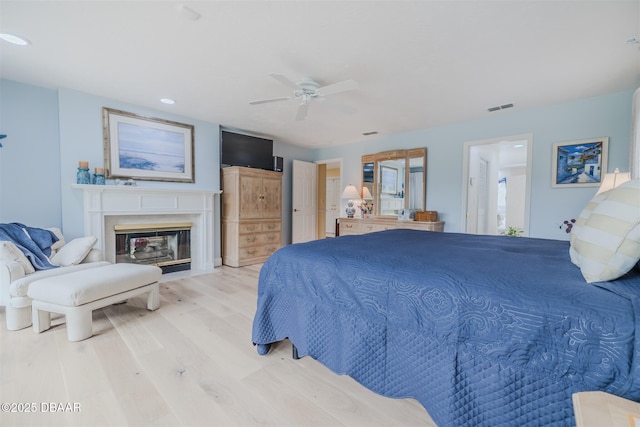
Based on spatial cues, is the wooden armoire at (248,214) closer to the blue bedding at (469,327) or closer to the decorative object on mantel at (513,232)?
the blue bedding at (469,327)

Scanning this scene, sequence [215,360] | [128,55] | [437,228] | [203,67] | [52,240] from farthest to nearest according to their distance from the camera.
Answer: [437,228]
[52,240]
[203,67]
[128,55]
[215,360]

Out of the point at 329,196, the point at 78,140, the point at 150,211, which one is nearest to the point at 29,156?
the point at 78,140

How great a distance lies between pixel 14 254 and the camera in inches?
86.6

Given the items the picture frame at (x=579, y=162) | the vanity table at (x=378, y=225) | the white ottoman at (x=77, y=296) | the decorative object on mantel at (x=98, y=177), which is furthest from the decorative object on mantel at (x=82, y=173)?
the picture frame at (x=579, y=162)

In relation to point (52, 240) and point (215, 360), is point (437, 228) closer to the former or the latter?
point (215, 360)

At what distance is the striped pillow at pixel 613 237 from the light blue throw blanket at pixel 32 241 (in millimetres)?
3873

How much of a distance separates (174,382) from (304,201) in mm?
4545

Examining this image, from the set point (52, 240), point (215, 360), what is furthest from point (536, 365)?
point (52, 240)

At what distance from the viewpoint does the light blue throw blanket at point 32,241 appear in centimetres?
238

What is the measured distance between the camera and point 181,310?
2600 mm

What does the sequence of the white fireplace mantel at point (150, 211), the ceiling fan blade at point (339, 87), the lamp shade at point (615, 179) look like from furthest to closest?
the white fireplace mantel at point (150, 211) → the lamp shade at point (615, 179) → the ceiling fan blade at point (339, 87)

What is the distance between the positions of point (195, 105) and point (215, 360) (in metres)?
3.13

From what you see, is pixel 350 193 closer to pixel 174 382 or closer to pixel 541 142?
pixel 541 142

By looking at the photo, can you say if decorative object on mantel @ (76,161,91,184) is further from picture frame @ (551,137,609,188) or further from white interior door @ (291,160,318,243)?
picture frame @ (551,137,609,188)
